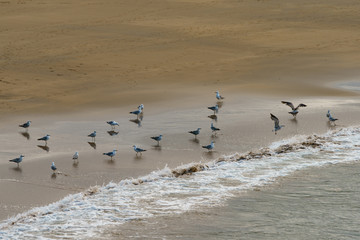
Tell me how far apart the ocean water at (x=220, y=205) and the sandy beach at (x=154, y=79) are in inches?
19.0

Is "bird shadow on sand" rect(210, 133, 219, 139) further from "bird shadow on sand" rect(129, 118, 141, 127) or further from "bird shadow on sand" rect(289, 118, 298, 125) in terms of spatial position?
"bird shadow on sand" rect(289, 118, 298, 125)

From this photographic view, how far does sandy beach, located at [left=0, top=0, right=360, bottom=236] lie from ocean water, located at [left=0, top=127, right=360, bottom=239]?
48 centimetres

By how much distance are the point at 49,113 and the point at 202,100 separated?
4730 millimetres

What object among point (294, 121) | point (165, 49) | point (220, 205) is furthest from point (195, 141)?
Result: point (165, 49)

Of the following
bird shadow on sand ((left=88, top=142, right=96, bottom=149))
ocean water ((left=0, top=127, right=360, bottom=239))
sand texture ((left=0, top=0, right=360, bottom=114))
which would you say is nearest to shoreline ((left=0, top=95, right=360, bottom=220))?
bird shadow on sand ((left=88, top=142, right=96, bottom=149))

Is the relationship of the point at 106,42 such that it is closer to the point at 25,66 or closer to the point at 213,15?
the point at 25,66

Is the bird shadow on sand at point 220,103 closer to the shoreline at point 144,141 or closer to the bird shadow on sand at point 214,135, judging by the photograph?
the shoreline at point 144,141

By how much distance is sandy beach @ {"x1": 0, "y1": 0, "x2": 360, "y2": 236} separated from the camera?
50.0 ft

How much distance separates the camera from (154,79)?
23672mm

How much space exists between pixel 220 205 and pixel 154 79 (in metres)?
11.6

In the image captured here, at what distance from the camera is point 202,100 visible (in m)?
21.4

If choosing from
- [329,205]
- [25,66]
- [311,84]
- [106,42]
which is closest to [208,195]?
[329,205]

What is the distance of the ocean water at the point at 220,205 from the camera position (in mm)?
11219

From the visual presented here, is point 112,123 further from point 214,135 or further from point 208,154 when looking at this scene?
point 208,154
